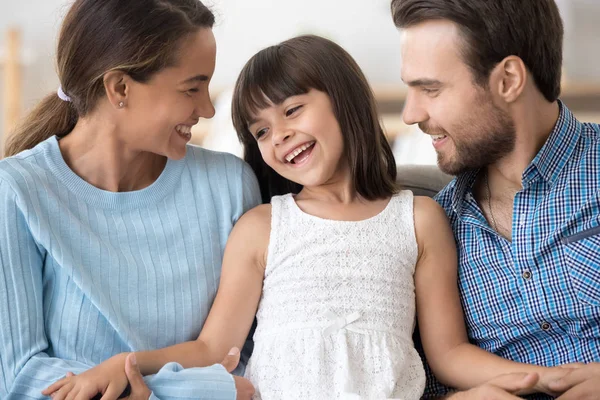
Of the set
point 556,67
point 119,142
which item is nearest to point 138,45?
point 119,142

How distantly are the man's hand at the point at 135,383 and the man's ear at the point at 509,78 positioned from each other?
907mm

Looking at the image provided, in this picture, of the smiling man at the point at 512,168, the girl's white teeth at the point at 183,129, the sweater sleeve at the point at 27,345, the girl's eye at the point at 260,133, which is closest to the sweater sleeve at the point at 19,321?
the sweater sleeve at the point at 27,345

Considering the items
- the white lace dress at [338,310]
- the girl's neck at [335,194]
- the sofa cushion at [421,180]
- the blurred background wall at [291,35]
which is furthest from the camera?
the blurred background wall at [291,35]

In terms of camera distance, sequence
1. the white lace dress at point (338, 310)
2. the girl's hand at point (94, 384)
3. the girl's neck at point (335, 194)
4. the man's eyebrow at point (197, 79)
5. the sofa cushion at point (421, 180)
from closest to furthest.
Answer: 1. the girl's hand at point (94, 384)
2. the white lace dress at point (338, 310)
3. the man's eyebrow at point (197, 79)
4. the girl's neck at point (335, 194)
5. the sofa cushion at point (421, 180)

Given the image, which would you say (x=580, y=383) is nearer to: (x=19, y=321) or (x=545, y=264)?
(x=545, y=264)

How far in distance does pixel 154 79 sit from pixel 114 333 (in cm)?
49

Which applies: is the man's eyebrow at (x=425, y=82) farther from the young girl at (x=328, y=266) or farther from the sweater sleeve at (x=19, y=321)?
the sweater sleeve at (x=19, y=321)

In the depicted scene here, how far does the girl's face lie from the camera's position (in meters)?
1.62

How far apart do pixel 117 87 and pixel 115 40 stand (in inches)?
3.6

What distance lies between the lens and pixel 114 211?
1556 millimetres

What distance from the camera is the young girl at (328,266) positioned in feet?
4.82

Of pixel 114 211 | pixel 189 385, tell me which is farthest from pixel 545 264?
pixel 114 211

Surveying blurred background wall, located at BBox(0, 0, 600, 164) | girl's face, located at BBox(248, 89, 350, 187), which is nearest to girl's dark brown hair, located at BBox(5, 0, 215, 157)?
girl's face, located at BBox(248, 89, 350, 187)

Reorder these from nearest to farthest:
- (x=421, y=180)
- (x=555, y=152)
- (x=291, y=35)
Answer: (x=555, y=152)
(x=421, y=180)
(x=291, y=35)
